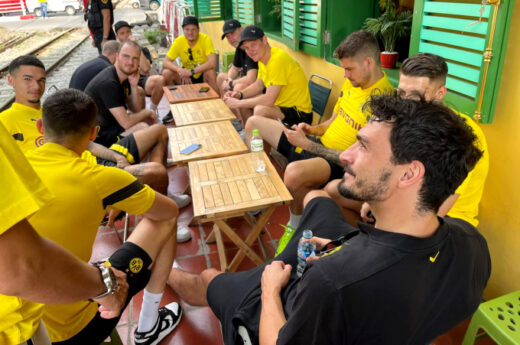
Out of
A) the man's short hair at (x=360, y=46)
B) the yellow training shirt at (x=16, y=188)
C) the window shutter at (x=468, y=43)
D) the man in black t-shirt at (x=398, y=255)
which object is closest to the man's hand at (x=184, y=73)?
the man's short hair at (x=360, y=46)

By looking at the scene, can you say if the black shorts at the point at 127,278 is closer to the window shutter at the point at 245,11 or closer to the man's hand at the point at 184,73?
the man's hand at the point at 184,73

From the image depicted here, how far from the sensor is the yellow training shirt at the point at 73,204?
4.92 feet

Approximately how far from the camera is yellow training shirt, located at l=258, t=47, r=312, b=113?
3.92 m

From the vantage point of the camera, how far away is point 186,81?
18.9 ft

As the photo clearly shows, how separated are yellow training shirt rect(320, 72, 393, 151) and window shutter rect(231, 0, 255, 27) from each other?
355 cm

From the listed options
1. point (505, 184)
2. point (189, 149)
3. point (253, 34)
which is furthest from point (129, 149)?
point (505, 184)

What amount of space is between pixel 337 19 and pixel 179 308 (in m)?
3.24

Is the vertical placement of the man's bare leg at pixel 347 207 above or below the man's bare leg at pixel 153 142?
below

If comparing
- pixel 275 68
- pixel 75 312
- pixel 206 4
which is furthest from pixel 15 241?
pixel 206 4

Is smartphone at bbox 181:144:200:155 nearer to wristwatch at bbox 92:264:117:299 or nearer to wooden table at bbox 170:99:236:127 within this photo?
wooden table at bbox 170:99:236:127

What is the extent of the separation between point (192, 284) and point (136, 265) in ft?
1.58

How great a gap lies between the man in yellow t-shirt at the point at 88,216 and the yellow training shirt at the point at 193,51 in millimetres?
4077

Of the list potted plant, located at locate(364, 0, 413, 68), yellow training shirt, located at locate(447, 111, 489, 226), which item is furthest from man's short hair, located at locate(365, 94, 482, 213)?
potted plant, located at locate(364, 0, 413, 68)

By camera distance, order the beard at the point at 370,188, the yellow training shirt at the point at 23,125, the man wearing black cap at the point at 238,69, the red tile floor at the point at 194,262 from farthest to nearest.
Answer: the man wearing black cap at the point at 238,69 → the yellow training shirt at the point at 23,125 → the red tile floor at the point at 194,262 → the beard at the point at 370,188
